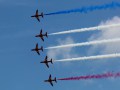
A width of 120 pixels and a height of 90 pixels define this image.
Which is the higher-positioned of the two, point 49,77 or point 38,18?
point 38,18

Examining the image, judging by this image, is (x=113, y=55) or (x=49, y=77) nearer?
(x=113, y=55)

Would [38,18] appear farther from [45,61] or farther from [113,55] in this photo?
[113,55]

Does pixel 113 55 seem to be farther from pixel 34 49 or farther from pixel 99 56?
pixel 34 49

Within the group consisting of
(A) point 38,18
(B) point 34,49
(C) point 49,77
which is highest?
(A) point 38,18

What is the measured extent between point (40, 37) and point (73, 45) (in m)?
31.5

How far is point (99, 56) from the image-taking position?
94.4 meters

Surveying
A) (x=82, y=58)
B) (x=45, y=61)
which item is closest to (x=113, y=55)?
(x=82, y=58)

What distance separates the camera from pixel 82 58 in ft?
330

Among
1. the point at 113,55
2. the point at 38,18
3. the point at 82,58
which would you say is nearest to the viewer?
the point at 113,55

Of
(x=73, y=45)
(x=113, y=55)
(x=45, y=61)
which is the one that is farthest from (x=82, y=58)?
(x=45, y=61)

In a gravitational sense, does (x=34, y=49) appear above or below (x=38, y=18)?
below

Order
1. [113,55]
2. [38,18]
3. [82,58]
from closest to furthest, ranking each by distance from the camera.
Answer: [113,55] → [82,58] → [38,18]

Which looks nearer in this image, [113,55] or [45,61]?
[113,55]

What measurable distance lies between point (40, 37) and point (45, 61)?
770 centimetres
